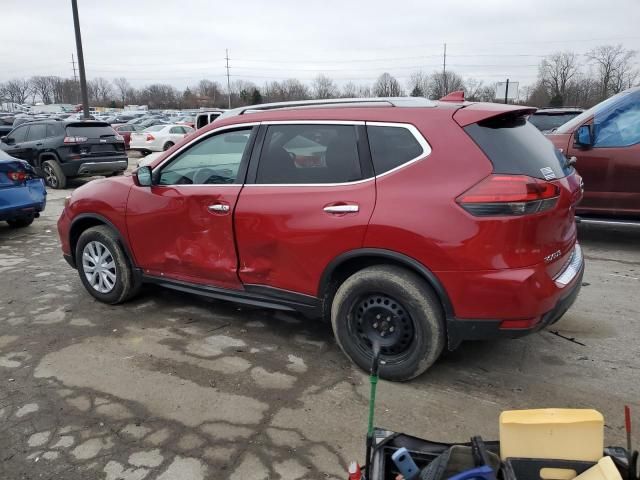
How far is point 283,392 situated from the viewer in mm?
3271

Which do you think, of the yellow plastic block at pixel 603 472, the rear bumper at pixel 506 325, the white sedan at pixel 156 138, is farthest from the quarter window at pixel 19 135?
the yellow plastic block at pixel 603 472

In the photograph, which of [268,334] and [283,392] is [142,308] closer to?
[268,334]

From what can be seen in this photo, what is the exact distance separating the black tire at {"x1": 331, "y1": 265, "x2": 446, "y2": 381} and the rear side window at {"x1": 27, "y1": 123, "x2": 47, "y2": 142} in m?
12.0

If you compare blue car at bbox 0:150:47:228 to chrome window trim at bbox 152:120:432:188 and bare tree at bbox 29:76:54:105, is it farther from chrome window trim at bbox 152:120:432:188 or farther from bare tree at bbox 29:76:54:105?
bare tree at bbox 29:76:54:105

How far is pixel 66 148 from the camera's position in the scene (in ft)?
40.8

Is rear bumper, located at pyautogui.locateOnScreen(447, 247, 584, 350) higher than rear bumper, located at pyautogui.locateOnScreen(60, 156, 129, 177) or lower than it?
lower

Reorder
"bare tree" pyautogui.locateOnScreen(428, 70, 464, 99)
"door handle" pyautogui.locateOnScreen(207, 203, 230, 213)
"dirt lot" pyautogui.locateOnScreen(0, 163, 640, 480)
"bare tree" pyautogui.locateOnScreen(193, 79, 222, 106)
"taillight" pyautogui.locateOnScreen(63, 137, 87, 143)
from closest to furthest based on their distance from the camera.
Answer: "dirt lot" pyautogui.locateOnScreen(0, 163, 640, 480), "door handle" pyautogui.locateOnScreen(207, 203, 230, 213), "taillight" pyautogui.locateOnScreen(63, 137, 87, 143), "bare tree" pyautogui.locateOnScreen(428, 70, 464, 99), "bare tree" pyautogui.locateOnScreen(193, 79, 222, 106)

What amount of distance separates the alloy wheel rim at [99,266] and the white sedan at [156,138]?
17.8m

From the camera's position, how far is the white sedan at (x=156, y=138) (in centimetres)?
2188

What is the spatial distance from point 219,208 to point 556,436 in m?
2.67

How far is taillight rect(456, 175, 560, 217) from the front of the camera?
9.25ft

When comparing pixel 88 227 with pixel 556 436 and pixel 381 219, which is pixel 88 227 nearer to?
pixel 381 219

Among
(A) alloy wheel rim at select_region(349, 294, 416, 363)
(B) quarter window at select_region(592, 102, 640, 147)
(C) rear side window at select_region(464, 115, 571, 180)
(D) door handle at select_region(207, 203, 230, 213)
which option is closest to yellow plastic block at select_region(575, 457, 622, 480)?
(A) alloy wheel rim at select_region(349, 294, 416, 363)

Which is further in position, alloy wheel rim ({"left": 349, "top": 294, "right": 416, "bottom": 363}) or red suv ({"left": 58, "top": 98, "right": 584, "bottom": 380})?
alloy wheel rim ({"left": 349, "top": 294, "right": 416, "bottom": 363})
